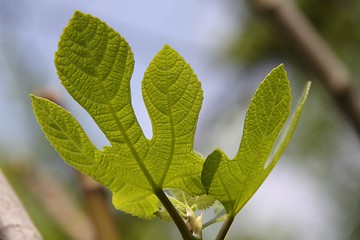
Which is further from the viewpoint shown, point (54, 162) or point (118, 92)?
point (54, 162)

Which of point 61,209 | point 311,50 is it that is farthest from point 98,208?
point 61,209

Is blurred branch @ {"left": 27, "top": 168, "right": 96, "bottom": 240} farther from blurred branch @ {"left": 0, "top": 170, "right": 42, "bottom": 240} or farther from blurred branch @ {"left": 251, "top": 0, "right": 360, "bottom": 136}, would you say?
blurred branch @ {"left": 0, "top": 170, "right": 42, "bottom": 240}

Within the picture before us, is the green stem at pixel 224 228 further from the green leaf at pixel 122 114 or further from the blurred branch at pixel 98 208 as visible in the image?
the blurred branch at pixel 98 208

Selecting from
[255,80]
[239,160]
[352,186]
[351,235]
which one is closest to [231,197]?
[239,160]

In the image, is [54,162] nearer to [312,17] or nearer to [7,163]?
[7,163]

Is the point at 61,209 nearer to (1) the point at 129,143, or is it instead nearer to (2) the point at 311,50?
(2) the point at 311,50
